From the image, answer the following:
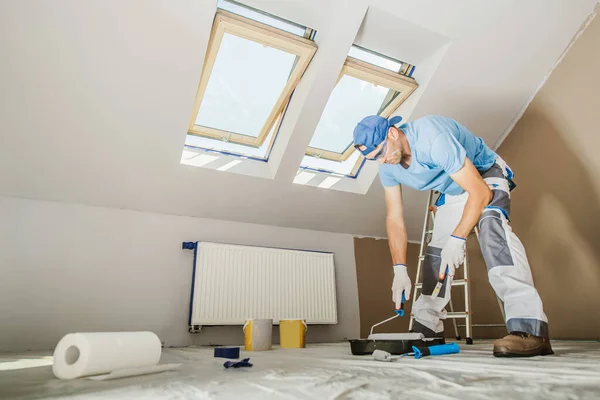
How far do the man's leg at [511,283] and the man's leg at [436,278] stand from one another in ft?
1.00

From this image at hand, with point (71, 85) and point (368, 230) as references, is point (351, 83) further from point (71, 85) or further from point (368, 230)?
point (71, 85)

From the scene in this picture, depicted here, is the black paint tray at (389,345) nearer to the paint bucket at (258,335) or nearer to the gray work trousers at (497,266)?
the gray work trousers at (497,266)

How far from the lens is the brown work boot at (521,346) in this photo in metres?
1.52

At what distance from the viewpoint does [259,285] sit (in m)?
3.16

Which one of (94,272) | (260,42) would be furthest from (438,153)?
(94,272)

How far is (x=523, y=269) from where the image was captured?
1.67 metres

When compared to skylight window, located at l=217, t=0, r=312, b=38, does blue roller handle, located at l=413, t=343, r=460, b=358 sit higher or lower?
lower

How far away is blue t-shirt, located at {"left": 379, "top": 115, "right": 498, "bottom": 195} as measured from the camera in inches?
70.2

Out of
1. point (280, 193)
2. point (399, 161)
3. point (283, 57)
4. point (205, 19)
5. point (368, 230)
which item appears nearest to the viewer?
point (399, 161)

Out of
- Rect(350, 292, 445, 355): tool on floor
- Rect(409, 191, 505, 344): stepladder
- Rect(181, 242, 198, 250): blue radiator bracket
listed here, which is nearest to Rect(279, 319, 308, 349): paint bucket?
Rect(409, 191, 505, 344): stepladder

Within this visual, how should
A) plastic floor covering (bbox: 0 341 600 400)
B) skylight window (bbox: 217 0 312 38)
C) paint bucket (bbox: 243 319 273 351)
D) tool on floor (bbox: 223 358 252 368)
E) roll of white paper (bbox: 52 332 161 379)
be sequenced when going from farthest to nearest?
1. skylight window (bbox: 217 0 312 38)
2. paint bucket (bbox: 243 319 273 351)
3. tool on floor (bbox: 223 358 252 368)
4. roll of white paper (bbox: 52 332 161 379)
5. plastic floor covering (bbox: 0 341 600 400)

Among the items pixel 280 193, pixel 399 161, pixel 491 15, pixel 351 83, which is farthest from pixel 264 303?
pixel 491 15

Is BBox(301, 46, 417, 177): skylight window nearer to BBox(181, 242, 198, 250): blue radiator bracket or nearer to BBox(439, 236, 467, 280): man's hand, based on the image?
BBox(181, 242, 198, 250): blue radiator bracket

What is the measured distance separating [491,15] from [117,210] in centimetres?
302
